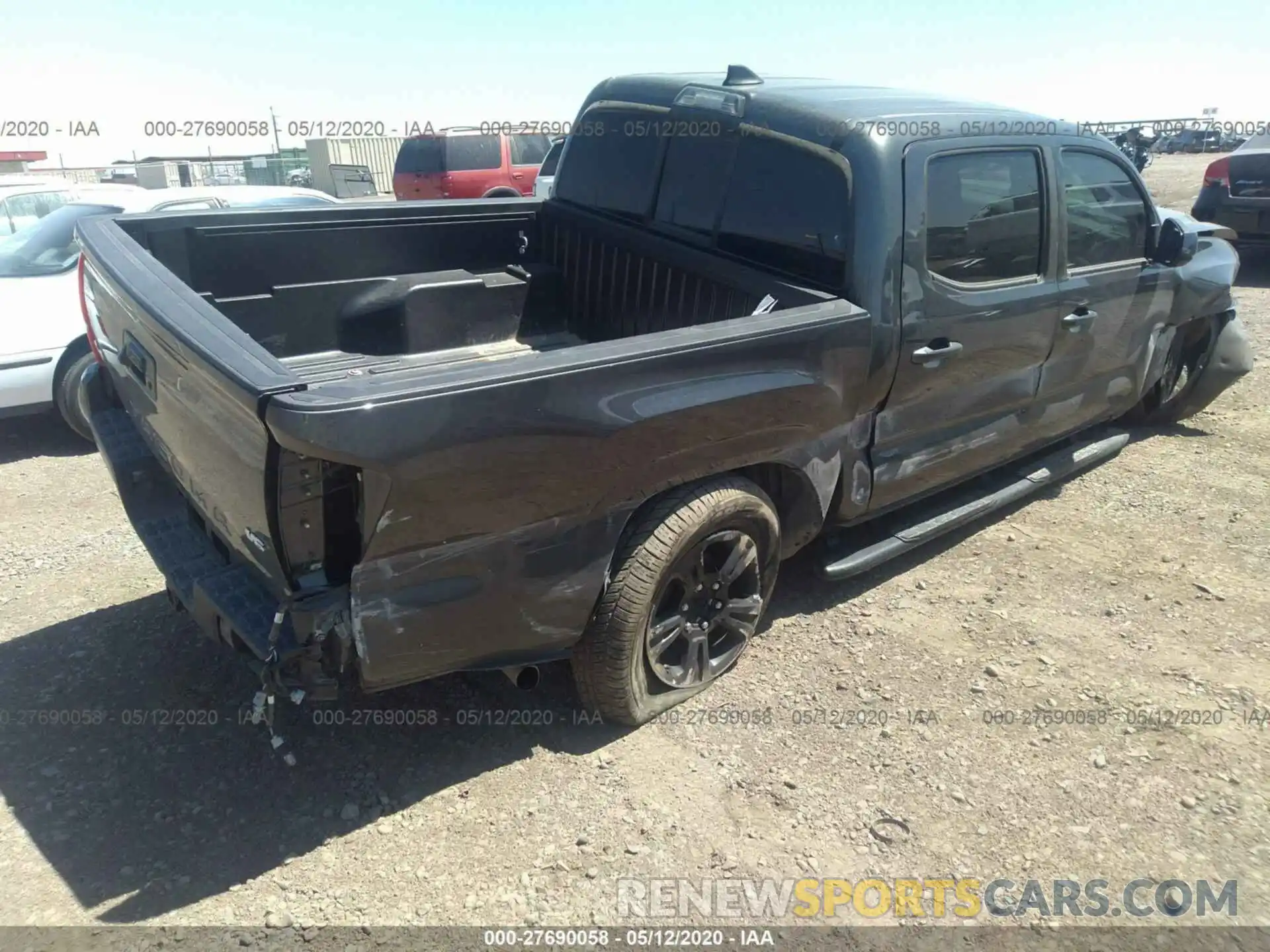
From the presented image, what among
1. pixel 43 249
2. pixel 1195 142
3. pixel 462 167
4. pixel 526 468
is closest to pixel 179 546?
pixel 526 468

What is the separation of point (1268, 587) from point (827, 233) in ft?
8.77

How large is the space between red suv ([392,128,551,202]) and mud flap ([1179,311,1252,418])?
428 inches

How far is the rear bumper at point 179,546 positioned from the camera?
2400 millimetres

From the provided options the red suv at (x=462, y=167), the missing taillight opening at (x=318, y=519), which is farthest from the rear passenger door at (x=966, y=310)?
the red suv at (x=462, y=167)

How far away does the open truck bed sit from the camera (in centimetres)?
213

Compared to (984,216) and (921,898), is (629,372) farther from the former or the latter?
(984,216)

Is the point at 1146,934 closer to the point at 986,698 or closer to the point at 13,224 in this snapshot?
the point at 986,698

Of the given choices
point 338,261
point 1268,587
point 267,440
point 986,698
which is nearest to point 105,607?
point 338,261

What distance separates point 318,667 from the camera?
90.2 inches

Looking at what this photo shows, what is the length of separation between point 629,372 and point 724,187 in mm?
1524

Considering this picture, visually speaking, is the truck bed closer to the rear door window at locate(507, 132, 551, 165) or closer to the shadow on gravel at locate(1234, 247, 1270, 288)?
the shadow on gravel at locate(1234, 247, 1270, 288)

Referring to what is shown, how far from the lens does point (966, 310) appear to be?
3.46 metres

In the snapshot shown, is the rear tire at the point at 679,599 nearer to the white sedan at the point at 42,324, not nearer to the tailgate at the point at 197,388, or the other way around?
the tailgate at the point at 197,388

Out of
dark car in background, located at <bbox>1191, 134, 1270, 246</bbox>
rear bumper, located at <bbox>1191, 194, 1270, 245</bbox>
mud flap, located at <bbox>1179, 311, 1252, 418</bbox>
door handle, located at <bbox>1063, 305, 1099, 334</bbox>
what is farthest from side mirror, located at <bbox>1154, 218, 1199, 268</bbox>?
rear bumper, located at <bbox>1191, 194, 1270, 245</bbox>
